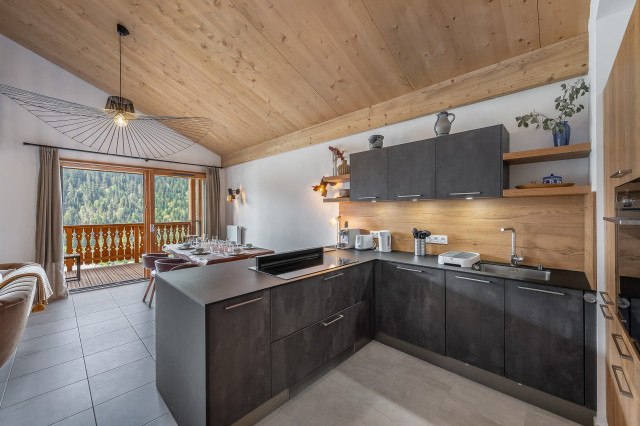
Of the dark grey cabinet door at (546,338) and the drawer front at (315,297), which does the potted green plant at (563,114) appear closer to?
the dark grey cabinet door at (546,338)

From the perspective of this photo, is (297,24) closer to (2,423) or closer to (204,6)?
(204,6)

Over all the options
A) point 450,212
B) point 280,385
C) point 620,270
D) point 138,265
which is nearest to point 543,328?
point 620,270

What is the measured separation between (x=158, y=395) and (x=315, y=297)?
1346 millimetres

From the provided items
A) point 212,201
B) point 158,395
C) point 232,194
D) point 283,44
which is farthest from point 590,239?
point 212,201

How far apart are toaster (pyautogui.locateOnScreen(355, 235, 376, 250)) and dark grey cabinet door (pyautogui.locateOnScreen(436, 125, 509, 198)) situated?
991 mm

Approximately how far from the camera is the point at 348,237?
3.25 meters

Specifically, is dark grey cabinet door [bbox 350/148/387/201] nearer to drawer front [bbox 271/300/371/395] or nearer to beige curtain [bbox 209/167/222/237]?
drawer front [bbox 271/300/371/395]

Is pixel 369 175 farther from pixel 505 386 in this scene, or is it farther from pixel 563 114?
pixel 505 386

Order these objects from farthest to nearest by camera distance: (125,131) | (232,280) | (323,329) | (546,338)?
(125,131), (323,329), (232,280), (546,338)

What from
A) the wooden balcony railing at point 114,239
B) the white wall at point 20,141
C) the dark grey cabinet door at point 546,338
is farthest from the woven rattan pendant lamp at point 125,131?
the dark grey cabinet door at point 546,338

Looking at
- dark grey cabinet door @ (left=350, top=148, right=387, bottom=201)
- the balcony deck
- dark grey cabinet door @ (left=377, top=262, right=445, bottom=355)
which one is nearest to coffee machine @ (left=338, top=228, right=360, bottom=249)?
dark grey cabinet door @ (left=350, top=148, right=387, bottom=201)

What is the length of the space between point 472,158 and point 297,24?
1962mm

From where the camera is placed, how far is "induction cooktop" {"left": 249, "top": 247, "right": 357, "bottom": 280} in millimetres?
2057

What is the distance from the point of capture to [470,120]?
2.57 metres
